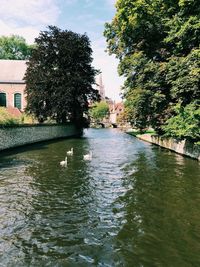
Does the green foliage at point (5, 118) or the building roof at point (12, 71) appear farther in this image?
the building roof at point (12, 71)

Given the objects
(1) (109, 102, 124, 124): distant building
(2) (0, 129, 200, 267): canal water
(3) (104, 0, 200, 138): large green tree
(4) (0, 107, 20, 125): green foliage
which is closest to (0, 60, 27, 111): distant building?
(4) (0, 107, 20, 125): green foliage

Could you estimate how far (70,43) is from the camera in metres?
45.3

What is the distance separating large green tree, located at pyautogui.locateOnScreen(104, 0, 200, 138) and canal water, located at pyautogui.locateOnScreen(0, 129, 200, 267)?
7970 mm

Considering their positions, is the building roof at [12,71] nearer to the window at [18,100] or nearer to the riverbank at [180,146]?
the window at [18,100]

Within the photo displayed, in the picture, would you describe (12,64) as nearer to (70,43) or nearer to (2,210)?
(70,43)

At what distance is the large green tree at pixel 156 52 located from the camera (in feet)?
70.5

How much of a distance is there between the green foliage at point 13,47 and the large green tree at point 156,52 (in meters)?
59.6

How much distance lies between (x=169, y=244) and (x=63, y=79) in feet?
127

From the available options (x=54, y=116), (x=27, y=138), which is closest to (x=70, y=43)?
(x=54, y=116)

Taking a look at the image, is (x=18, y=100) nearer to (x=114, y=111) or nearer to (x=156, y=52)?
(x=156, y=52)

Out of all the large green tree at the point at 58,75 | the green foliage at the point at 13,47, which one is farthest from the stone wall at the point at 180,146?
the green foliage at the point at 13,47

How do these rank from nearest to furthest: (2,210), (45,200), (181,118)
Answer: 1. (2,210)
2. (45,200)
3. (181,118)

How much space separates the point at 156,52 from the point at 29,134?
15.2 meters

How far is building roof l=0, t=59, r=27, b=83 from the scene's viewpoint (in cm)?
6506
